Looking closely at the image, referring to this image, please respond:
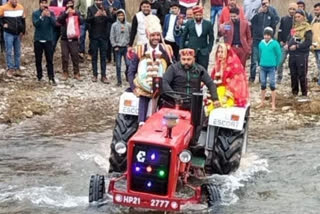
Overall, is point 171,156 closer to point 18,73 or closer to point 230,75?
point 230,75

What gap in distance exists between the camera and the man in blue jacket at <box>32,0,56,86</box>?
17047mm

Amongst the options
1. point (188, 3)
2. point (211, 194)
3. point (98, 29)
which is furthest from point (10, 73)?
point (211, 194)

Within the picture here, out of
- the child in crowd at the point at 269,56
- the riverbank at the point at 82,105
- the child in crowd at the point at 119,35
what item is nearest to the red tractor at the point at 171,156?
the riverbank at the point at 82,105

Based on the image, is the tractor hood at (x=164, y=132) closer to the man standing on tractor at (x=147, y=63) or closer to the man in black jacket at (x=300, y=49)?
the man standing on tractor at (x=147, y=63)

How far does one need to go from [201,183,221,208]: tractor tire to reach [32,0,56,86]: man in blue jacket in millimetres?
8644

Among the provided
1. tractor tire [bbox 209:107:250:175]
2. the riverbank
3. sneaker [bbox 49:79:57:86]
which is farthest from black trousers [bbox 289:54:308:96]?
tractor tire [bbox 209:107:250:175]

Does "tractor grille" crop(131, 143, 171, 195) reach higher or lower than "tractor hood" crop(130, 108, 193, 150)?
lower

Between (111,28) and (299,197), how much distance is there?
28.1ft

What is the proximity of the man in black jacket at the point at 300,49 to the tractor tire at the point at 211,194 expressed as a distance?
7.74m

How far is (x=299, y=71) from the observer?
16703 mm

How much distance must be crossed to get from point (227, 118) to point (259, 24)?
7.42 meters

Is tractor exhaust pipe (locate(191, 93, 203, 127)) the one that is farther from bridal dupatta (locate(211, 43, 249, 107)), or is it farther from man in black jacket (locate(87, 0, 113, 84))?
man in black jacket (locate(87, 0, 113, 84))

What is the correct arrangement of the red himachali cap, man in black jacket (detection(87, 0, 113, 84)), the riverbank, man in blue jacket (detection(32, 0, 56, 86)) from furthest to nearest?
the red himachali cap → man in black jacket (detection(87, 0, 113, 84)) → man in blue jacket (detection(32, 0, 56, 86)) → the riverbank

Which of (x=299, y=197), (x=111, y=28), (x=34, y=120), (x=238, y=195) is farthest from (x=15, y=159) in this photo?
(x=111, y=28)
